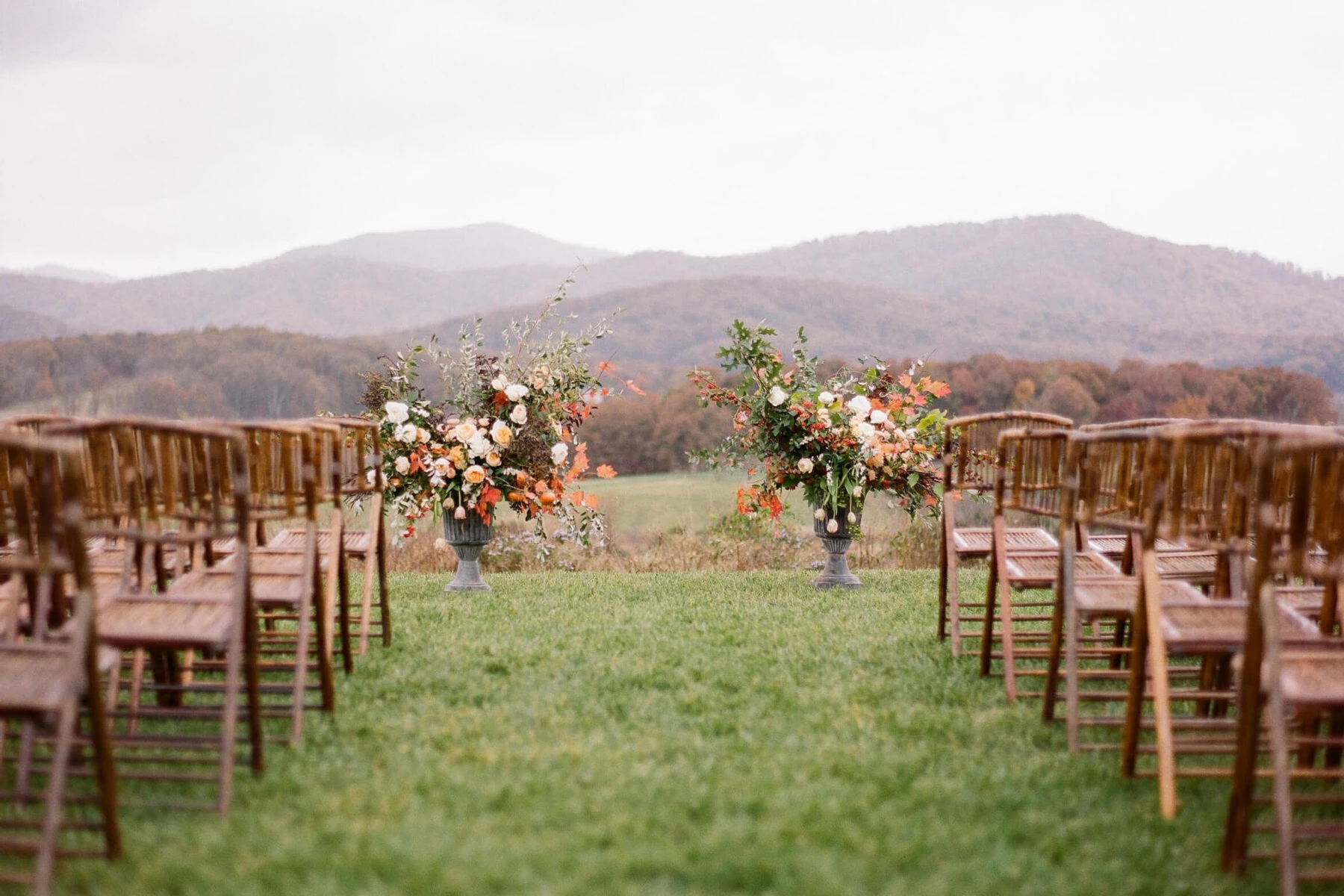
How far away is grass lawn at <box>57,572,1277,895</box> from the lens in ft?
7.98

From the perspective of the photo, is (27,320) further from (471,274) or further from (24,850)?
(24,850)

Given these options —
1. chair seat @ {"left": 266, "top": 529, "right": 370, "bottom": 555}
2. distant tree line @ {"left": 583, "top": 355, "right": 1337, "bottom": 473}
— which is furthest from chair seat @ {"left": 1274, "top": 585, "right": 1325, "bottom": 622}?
distant tree line @ {"left": 583, "top": 355, "right": 1337, "bottom": 473}

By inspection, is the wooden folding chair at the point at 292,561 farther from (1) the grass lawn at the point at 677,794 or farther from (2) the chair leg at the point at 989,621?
(2) the chair leg at the point at 989,621

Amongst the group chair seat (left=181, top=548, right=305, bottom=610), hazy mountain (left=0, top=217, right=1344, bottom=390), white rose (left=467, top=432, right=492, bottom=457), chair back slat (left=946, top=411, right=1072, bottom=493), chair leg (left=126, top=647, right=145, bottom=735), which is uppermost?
hazy mountain (left=0, top=217, right=1344, bottom=390)

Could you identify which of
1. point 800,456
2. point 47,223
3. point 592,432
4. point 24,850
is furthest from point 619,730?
point 47,223

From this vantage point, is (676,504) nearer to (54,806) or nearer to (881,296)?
(54,806)

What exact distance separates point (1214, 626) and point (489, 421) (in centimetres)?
464

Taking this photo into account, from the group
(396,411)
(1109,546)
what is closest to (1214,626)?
(1109,546)

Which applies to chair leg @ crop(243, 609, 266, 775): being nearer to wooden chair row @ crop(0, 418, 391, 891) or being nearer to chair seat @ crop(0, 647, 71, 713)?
wooden chair row @ crop(0, 418, 391, 891)

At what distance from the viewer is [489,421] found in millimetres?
6715

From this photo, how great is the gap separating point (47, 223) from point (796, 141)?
1289 cm

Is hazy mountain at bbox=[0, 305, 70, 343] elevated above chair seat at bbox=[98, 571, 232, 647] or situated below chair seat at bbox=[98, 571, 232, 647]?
above

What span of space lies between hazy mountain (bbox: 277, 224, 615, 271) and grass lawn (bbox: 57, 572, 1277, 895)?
21.2 metres

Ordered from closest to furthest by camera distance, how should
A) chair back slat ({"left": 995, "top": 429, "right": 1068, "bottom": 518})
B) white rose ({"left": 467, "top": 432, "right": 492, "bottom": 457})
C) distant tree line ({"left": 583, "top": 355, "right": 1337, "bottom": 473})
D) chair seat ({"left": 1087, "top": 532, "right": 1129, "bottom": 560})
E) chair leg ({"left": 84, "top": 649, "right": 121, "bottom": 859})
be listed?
chair leg ({"left": 84, "top": 649, "right": 121, "bottom": 859}) < chair back slat ({"left": 995, "top": 429, "right": 1068, "bottom": 518}) < chair seat ({"left": 1087, "top": 532, "right": 1129, "bottom": 560}) < white rose ({"left": 467, "top": 432, "right": 492, "bottom": 457}) < distant tree line ({"left": 583, "top": 355, "right": 1337, "bottom": 473})
